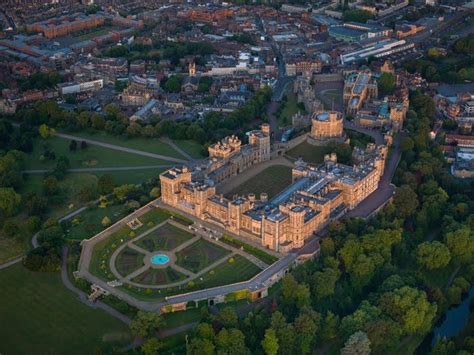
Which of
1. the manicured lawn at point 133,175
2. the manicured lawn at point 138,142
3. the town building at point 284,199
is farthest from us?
the manicured lawn at point 138,142

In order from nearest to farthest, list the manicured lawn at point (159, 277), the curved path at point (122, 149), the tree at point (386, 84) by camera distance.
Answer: the manicured lawn at point (159, 277), the curved path at point (122, 149), the tree at point (386, 84)

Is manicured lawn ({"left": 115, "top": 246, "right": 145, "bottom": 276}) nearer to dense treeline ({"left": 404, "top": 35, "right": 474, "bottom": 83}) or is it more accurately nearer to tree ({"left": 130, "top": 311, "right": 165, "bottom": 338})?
tree ({"left": 130, "top": 311, "right": 165, "bottom": 338})

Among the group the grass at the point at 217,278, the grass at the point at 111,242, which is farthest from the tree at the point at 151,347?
the grass at the point at 111,242

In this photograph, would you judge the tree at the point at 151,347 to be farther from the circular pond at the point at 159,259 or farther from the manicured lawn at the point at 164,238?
the manicured lawn at the point at 164,238

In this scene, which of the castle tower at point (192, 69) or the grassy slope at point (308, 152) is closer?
the grassy slope at point (308, 152)

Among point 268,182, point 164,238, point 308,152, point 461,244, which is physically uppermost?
point 461,244

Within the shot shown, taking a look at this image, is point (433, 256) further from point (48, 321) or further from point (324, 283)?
point (48, 321)

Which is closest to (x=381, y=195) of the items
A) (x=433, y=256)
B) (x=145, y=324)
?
(x=433, y=256)
